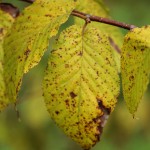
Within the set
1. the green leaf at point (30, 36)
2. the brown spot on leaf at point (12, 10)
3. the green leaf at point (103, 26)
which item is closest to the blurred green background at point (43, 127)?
the green leaf at point (103, 26)

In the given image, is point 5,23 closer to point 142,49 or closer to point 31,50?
point 31,50

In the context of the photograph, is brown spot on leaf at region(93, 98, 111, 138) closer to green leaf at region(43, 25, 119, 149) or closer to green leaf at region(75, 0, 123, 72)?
green leaf at region(43, 25, 119, 149)

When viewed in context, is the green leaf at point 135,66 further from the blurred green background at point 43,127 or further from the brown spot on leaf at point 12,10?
the blurred green background at point 43,127

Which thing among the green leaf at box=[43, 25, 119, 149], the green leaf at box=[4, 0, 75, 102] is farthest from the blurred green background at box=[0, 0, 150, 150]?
the green leaf at box=[43, 25, 119, 149]

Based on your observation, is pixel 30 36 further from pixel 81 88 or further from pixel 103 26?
pixel 103 26

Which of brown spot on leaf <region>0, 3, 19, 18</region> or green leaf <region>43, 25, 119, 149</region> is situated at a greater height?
brown spot on leaf <region>0, 3, 19, 18</region>
